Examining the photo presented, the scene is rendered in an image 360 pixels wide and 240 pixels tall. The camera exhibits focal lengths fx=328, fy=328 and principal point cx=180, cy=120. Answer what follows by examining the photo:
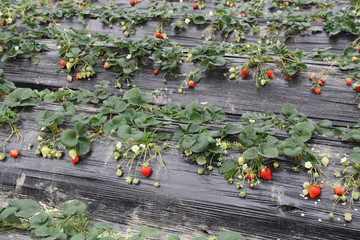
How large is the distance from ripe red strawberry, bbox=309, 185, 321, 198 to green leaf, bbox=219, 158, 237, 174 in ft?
1.53

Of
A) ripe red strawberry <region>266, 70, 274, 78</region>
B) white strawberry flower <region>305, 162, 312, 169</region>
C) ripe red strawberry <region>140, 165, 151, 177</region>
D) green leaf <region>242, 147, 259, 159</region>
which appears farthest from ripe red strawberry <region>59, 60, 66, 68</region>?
white strawberry flower <region>305, 162, 312, 169</region>

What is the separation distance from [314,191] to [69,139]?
62.8 inches

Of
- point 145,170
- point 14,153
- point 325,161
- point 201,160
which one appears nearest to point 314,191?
point 325,161

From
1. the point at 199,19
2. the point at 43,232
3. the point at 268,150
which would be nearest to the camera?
the point at 43,232

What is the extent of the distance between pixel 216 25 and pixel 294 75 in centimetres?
133

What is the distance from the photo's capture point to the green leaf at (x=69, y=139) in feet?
7.21

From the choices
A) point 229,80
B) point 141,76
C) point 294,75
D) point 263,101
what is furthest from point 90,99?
point 294,75

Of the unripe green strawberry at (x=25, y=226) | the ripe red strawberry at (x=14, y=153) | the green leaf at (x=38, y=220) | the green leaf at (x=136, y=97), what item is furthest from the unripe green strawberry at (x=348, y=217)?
the ripe red strawberry at (x=14, y=153)

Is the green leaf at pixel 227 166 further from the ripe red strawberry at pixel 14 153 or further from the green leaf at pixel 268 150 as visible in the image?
the ripe red strawberry at pixel 14 153

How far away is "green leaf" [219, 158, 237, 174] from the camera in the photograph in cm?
210

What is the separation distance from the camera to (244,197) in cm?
203

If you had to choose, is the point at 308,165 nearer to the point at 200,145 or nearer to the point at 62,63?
the point at 200,145

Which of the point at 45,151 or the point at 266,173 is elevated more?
the point at 266,173

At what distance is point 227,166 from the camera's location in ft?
6.94
